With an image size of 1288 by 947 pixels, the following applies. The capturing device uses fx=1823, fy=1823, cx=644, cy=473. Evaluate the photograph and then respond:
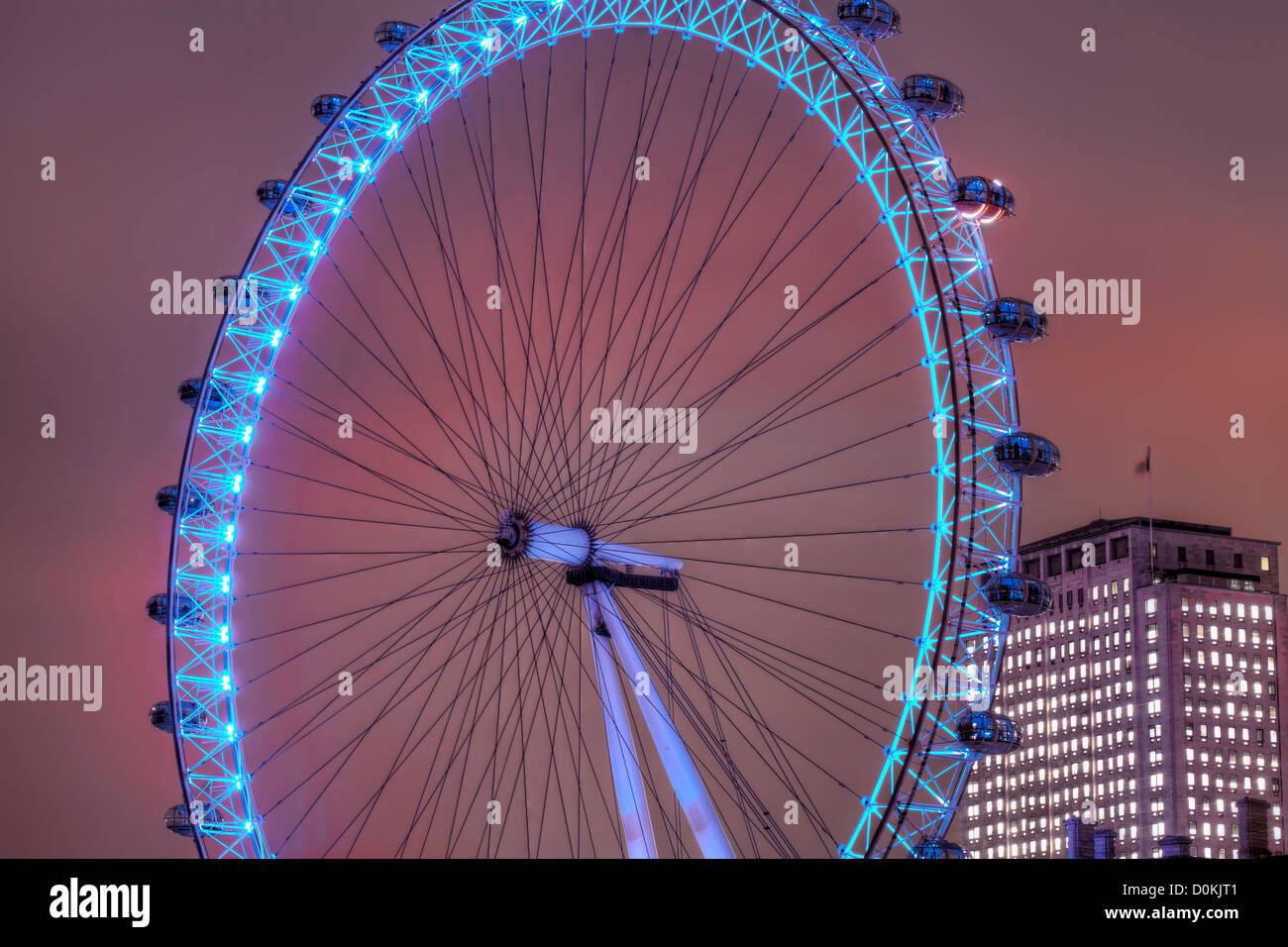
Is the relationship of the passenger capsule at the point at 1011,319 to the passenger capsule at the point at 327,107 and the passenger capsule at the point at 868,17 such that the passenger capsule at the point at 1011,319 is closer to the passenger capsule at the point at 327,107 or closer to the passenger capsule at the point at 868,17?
the passenger capsule at the point at 868,17

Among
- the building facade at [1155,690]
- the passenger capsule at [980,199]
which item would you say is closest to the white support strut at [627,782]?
the passenger capsule at [980,199]

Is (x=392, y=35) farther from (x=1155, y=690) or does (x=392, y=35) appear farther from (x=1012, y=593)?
(x=1155, y=690)

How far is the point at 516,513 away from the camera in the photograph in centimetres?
2491

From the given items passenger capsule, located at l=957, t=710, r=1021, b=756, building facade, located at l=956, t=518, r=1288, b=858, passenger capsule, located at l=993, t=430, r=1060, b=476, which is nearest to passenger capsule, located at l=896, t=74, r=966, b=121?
passenger capsule, located at l=993, t=430, r=1060, b=476

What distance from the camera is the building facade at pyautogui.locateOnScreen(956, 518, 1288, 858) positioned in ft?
424

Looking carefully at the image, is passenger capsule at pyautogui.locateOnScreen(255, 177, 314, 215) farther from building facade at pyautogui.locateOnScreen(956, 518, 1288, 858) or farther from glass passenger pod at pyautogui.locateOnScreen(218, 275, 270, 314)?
building facade at pyautogui.locateOnScreen(956, 518, 1288, 858)

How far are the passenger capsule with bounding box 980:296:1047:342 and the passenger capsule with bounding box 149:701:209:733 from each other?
541 inches

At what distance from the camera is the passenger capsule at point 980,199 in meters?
24.9

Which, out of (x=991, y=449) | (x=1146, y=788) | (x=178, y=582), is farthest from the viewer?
(x=1146, y=788)

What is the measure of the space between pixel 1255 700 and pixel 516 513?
11632 centimetres

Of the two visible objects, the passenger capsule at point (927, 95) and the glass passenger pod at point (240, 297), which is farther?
the glass passenger pod at point (240, 297)

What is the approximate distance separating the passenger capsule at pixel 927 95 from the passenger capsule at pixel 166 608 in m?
13.7
